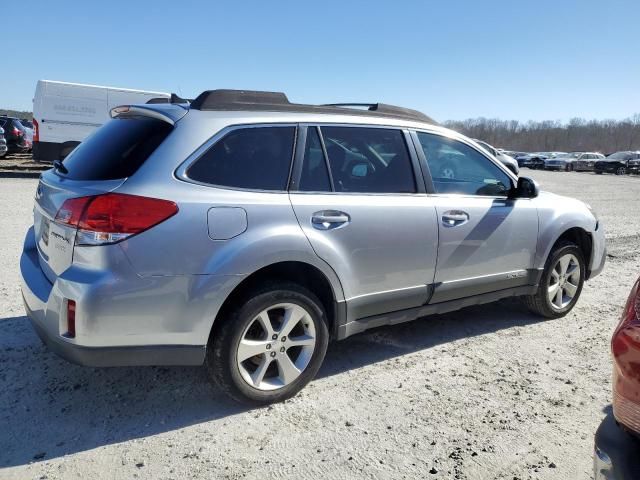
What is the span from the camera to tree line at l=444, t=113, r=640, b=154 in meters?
109

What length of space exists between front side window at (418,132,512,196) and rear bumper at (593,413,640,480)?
2.25 m

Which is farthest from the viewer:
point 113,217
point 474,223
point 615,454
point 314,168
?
point 474,223

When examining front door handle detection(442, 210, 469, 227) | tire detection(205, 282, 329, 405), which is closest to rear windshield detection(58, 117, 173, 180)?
tire detection(205, 282, 329, 405)

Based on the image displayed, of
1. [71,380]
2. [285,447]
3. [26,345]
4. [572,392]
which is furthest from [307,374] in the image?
[26,345]

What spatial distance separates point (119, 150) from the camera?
9.78ft

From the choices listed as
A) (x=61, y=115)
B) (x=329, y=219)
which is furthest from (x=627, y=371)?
(x=61, y=115)

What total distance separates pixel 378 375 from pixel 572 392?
4.19ft

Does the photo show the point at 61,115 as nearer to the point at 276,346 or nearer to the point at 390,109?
the point at 390,109

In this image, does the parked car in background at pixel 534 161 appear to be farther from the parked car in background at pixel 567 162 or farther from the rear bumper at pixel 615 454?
the rear bumper at pixel 615 454

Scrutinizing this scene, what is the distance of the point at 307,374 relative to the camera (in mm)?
3295

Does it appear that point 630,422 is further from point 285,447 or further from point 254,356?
point 254,356

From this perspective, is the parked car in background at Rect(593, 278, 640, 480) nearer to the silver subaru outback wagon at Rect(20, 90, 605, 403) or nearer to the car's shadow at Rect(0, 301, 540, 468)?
the silver subaru outback wagon at Rect(20, 90, 605, 403)

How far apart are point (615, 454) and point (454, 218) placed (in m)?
2.25

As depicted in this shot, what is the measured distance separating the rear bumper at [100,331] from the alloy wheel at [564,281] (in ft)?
11.0
